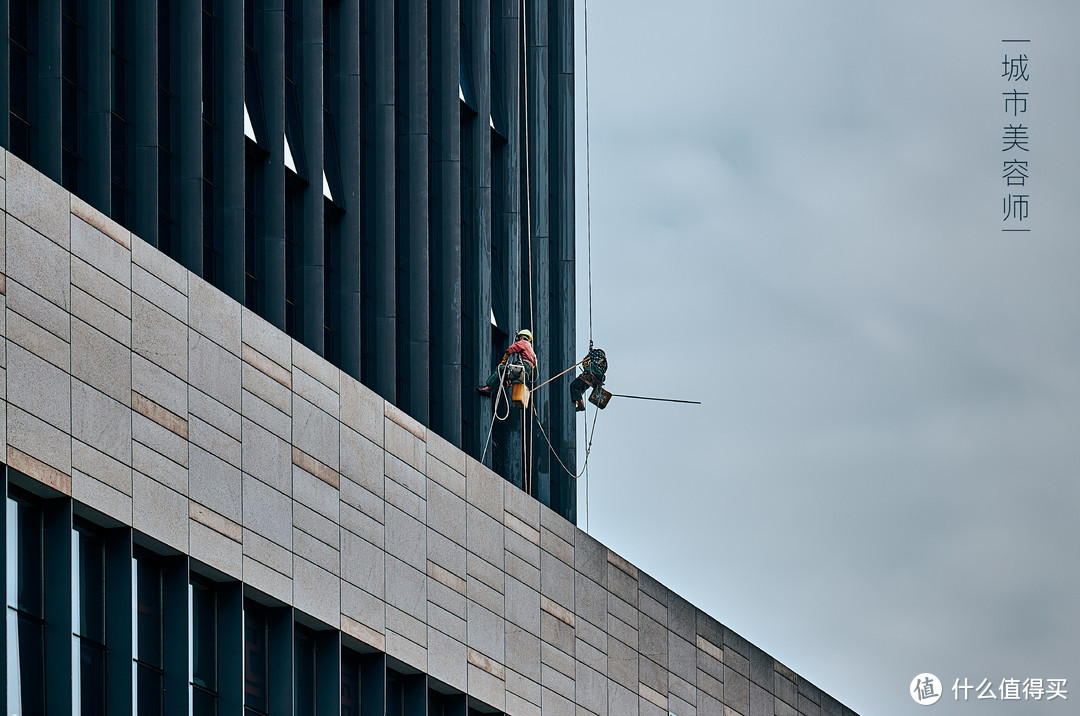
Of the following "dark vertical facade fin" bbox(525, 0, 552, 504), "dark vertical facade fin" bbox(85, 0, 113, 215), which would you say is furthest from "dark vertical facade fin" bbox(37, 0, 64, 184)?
"dark vertical facade fin" bbox(525, 0, 552, 504)

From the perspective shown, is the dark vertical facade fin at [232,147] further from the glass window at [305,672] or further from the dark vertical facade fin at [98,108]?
the glass window at [305,672]

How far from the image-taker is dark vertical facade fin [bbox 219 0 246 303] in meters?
46.3

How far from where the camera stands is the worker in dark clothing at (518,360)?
185ft

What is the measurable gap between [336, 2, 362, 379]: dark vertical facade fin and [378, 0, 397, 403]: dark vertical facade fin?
A: 3.51 feet

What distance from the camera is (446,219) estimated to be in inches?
2211

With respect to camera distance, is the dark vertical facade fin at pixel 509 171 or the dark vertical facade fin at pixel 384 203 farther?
the dark vertical facade fin at pixel 509 171

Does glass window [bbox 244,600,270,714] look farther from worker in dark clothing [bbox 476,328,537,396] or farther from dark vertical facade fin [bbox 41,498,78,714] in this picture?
worker in dark clothing [bbox 476,328,537,396]

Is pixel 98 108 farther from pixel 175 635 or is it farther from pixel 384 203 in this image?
pixel 384 203

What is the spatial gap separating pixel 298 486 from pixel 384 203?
11.9 metres

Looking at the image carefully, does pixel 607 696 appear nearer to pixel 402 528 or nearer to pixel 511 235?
pixel 402 528

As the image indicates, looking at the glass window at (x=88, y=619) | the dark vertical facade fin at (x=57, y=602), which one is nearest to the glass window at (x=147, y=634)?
the glass window at (x=88, y=619)

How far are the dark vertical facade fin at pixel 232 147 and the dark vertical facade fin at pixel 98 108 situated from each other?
4009 millimetres

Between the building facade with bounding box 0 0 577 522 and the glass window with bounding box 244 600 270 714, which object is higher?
the building facade with bounding box 0 0 577 522

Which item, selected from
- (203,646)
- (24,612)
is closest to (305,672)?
(203,646)
